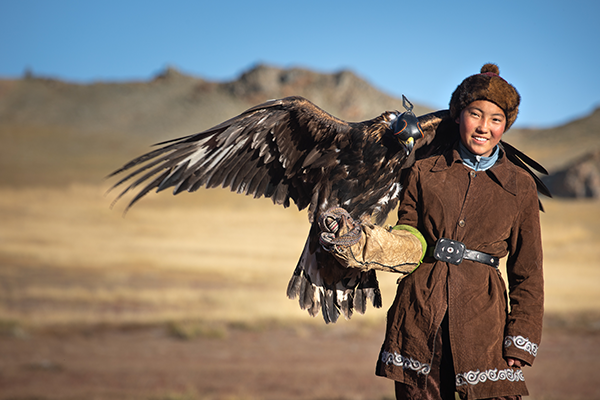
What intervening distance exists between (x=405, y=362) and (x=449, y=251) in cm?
52

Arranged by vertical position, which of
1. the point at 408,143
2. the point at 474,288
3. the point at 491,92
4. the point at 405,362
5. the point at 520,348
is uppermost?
the point at 491,92

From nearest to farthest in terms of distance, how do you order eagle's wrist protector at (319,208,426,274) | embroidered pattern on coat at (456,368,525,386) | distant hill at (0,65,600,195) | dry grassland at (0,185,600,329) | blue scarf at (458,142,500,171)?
eagle's wrist protector at (319,208,426,274) → embroidered pattern on coat at (456,368,525,386) → blue scarf at (458,142,500,171) → dry grassland at (0,185,600,329) → distant hill at (0,65,600,195)

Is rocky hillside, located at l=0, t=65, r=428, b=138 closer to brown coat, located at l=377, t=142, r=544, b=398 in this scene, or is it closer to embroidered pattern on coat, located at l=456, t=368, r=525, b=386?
brown coat, located at l=377, t=142, r=544, b=398

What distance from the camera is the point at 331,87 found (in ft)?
381

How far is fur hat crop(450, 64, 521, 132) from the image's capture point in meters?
2.32

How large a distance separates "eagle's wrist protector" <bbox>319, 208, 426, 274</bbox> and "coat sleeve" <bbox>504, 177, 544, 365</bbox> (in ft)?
1.40

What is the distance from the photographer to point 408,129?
105 inches

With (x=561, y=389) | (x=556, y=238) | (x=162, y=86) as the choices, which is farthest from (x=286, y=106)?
(x=162, y=86)

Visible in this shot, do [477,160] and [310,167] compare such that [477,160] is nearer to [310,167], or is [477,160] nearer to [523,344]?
[523,344]

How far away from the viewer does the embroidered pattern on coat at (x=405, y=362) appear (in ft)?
7.45

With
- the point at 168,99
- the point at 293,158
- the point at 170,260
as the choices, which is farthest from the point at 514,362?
the point at 168,99

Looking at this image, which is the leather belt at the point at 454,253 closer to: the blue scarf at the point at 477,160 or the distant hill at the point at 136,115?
the blue scarf at the point at 477,160

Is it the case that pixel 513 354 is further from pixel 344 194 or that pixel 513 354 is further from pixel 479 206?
pixel 344 194

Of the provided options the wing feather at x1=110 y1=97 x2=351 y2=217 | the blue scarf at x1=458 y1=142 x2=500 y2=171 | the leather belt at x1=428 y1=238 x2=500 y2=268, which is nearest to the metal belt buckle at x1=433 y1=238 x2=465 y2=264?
the leather belt at x1=428 y1=238 x2=500 y2=268
